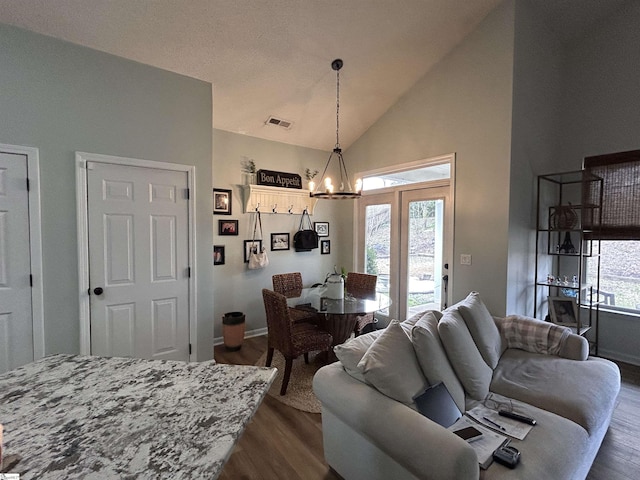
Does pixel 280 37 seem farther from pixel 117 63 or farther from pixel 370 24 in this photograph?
pixel 117 63

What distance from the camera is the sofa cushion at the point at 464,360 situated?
2.03 metres

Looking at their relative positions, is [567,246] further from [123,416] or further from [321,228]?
[123,416]

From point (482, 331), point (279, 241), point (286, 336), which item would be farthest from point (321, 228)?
point (482, 331)

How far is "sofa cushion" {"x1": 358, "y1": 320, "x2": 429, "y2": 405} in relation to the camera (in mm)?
1666

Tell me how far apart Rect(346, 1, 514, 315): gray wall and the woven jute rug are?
181cm

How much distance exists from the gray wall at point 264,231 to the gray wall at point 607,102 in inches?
119

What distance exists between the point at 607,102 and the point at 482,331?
125 inches

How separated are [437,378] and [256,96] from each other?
3.36 m

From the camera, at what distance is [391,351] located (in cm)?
177

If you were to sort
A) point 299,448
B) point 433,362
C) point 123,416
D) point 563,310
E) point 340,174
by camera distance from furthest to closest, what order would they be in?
point 340,174
point 563,310
point 299,448
point 433,362
point 123,416

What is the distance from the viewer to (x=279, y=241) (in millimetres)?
4621

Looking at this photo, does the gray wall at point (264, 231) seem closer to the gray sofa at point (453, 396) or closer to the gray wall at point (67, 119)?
the gray wall at point (67, 119)

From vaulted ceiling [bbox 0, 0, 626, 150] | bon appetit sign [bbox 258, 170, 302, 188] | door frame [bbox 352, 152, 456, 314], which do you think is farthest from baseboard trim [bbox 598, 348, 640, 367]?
bon appetit sign [bbox 258, 170, 302, 188]

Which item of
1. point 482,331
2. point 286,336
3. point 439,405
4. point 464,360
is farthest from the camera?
point 286,336
